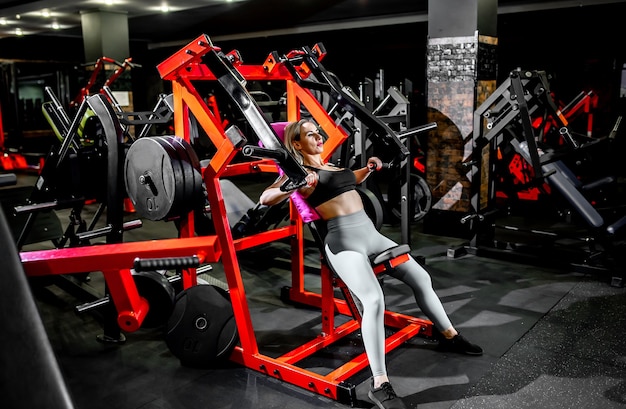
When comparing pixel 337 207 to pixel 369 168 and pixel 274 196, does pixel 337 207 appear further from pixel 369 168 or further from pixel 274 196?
pixel 369 168

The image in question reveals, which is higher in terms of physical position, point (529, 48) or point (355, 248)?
point (529, 48)

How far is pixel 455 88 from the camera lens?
17.3 feet

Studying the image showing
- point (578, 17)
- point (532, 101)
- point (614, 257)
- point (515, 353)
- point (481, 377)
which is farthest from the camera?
point (578, 17)

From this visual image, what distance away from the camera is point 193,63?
277 cm

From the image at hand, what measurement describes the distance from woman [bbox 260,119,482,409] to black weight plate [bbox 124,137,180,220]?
507 mm

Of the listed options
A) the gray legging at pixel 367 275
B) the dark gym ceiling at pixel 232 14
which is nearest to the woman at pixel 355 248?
the gray legging at pixel 367 275

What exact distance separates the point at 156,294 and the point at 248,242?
613 mm

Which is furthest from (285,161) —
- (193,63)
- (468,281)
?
(468,281)

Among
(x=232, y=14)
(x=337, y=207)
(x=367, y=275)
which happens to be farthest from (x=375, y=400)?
(x=232, y=14)

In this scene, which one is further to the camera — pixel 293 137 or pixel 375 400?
pixel 293 137

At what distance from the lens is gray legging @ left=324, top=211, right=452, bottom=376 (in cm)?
247

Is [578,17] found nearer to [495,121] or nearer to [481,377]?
[495,121]

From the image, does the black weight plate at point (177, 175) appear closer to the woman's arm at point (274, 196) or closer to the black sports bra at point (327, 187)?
the woman's arm at point (274, 196)

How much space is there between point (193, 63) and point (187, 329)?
1.38 m
